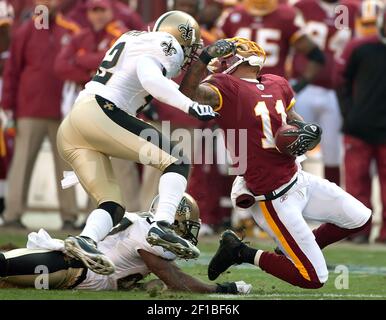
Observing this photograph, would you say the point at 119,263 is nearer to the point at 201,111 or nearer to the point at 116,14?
the point at 201,111

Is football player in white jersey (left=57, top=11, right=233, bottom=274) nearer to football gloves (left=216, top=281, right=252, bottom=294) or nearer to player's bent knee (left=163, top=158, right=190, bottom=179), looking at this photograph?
player's bent knee (left=163, top=158, right=190, bottom=179)

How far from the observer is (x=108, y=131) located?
267 inches

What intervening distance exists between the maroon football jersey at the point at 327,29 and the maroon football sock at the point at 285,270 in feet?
14.7

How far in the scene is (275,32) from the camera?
11.0 metres

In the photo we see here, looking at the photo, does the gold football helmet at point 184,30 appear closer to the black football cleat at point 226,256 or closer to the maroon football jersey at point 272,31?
the black football cleat at point 226,256

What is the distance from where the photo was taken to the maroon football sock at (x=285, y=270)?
270 inches

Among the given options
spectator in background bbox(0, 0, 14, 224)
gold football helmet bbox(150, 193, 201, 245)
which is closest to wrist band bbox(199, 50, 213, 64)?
gold football helmet bbox(150, 193, 201, 245)

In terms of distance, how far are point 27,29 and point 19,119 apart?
812 millimetres

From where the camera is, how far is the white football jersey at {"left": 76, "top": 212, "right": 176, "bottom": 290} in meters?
6.62

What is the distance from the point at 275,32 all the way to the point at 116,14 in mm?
1455

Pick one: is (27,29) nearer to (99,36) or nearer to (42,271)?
(99,36)
